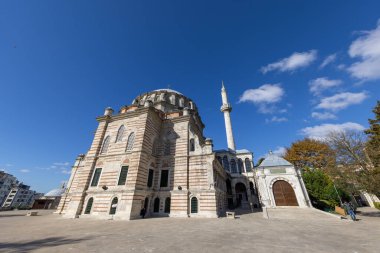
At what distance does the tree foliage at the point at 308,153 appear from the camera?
29.1m

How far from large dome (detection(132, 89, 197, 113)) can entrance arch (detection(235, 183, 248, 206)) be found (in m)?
16.9

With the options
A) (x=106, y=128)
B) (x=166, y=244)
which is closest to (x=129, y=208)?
(x=166, y=244)

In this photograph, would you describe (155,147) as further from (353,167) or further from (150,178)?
(353,167)

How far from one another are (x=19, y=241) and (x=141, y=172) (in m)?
8.86

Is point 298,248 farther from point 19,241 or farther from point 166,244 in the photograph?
point 19,241

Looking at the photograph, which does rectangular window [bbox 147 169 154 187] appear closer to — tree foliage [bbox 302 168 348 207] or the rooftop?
the rooftop

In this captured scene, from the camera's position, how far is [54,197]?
35375mm

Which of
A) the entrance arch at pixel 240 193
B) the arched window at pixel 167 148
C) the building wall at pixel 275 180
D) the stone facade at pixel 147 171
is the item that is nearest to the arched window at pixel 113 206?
the stone facade at pixel 147 171

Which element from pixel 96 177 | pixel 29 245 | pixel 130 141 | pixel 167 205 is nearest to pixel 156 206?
pixel 167 205

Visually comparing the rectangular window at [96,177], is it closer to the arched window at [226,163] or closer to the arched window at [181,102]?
the arched window at [181,102]

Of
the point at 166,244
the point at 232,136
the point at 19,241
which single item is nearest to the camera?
the point at 166,244

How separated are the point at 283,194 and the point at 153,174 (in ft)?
55.0

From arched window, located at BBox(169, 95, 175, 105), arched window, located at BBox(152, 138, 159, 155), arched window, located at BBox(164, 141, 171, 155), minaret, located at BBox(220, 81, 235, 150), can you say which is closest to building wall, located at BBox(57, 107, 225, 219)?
arched window, located at BBox(152, 138, 159, 155)

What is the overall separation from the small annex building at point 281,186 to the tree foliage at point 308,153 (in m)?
10.5
